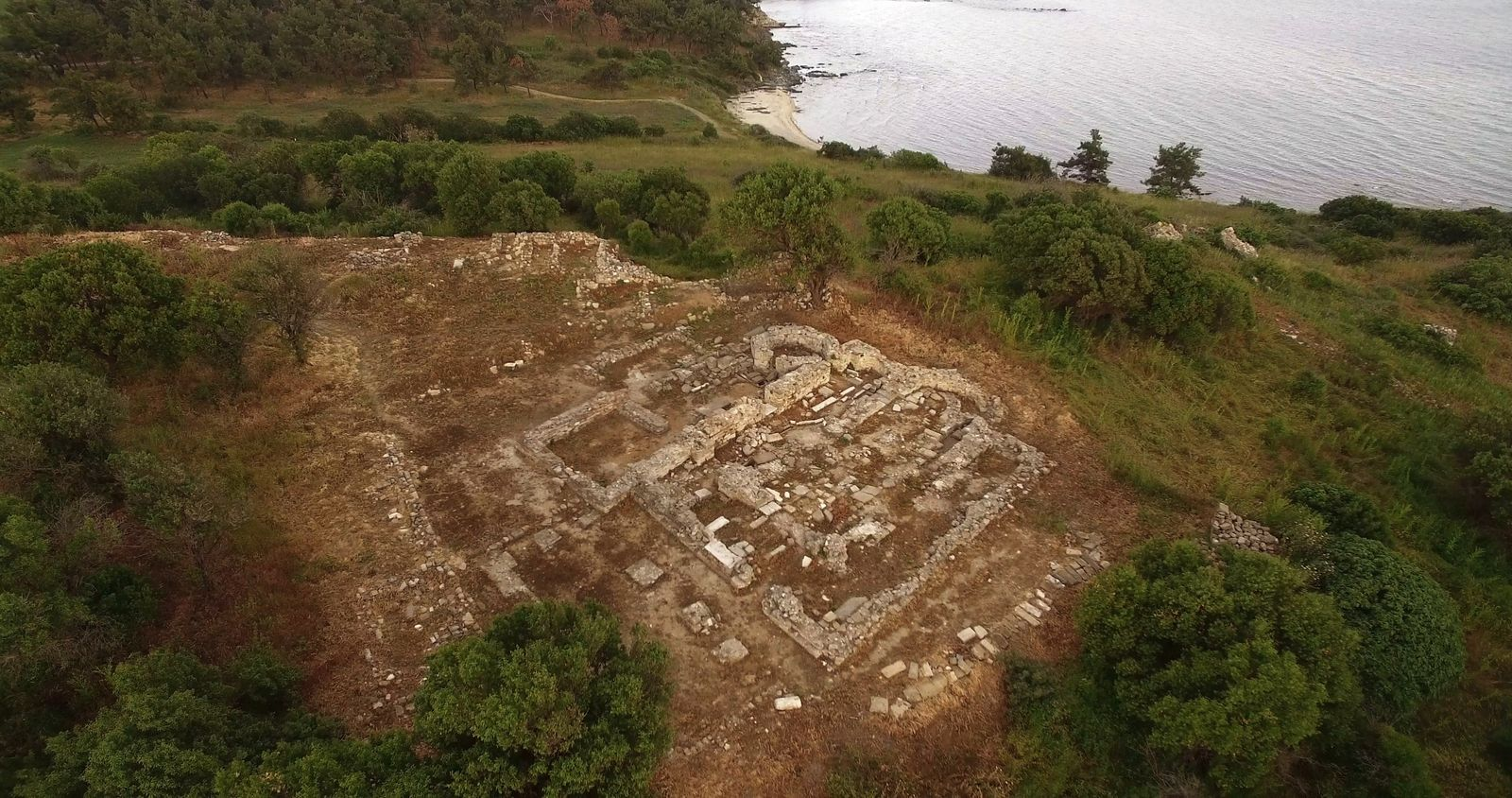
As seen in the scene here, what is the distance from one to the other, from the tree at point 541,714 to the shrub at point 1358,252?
139ft

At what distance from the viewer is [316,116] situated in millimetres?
52188

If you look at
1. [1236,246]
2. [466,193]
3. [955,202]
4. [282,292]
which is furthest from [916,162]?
[282,292]

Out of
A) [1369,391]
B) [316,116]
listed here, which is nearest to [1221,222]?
[1369,391]

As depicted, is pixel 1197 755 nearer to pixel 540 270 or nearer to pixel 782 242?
pixel 782 242

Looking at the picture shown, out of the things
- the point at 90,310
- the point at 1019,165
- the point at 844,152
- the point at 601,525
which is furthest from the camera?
the point at 844,152

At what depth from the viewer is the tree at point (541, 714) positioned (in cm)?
789

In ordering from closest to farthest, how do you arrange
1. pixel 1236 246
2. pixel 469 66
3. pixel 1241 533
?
pixel 1241 533 < pixel 1236 246 < pixel 469 66

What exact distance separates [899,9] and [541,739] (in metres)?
149

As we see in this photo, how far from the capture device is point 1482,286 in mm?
29016

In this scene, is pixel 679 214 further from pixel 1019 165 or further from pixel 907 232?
pixel 1019 165

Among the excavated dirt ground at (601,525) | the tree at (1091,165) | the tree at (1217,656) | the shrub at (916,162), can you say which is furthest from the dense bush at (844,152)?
the tree at (1217,656)

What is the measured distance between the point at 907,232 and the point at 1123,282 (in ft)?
24.8

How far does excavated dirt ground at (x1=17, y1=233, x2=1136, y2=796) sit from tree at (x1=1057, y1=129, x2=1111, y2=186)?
36.5 metres

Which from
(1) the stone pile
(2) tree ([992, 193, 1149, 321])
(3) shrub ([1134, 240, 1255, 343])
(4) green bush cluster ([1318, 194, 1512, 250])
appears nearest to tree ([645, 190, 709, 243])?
(2) tree ([992, 193, 1149, 321])
